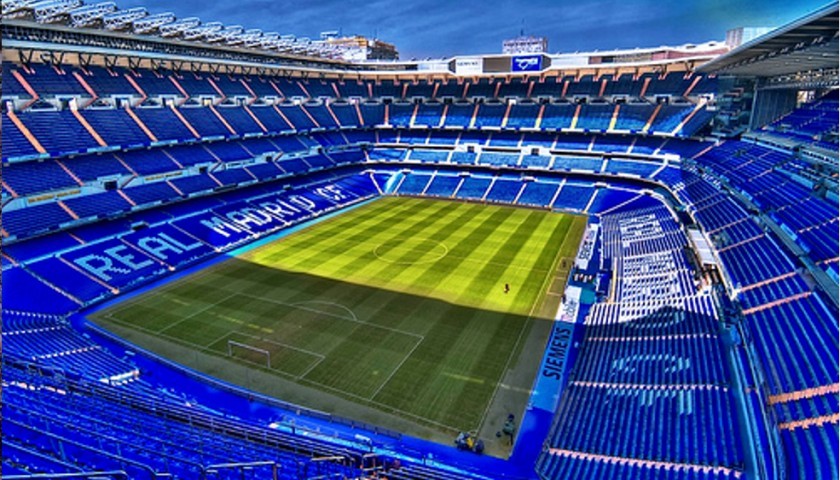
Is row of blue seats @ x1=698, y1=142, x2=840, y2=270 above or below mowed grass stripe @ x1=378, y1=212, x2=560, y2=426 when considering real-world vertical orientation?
above

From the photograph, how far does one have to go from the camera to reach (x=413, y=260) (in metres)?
36.0

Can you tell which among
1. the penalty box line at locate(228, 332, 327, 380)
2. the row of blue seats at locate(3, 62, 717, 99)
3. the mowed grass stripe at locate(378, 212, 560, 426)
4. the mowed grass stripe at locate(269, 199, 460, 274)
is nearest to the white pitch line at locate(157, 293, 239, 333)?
the penalty box line at locate(228, 332, 327, 380)

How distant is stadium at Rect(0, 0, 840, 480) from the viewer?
15.3 meters

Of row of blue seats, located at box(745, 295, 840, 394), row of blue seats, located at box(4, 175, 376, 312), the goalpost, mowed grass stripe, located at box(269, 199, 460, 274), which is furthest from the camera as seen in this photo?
mowed grass stripe, located at box(269, 199, 460, 274)

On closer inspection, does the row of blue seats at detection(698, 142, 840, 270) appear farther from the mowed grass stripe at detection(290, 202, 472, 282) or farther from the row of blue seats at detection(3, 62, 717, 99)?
the mowed grass stripe at detection(290, 202, 472, 282)

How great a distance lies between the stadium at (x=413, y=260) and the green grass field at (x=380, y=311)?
185 mm

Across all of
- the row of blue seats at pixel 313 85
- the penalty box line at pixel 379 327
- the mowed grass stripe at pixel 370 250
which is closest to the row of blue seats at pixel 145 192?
the row of blue seats at pixel 313 85

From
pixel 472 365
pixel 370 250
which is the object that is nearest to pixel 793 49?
pixel 472 365

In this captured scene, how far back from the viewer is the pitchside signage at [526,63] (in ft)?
191

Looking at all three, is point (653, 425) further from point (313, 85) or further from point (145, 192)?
point (313, 85)

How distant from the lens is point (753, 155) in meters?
37.8

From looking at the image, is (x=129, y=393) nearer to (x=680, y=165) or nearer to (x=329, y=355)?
(x=329, y=355)

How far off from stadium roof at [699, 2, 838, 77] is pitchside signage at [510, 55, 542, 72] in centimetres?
2149

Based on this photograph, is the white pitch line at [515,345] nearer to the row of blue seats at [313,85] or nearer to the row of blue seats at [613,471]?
the row of blue seats at [613,471]
